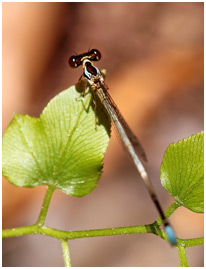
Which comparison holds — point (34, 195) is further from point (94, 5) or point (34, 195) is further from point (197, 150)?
point (197, 150)

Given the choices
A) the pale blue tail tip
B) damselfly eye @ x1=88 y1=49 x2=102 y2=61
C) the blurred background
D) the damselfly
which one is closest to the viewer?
the pale blue tail tip

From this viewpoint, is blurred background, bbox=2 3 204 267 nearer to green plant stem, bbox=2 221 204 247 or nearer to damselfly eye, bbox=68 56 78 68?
damselfly eye, bbox=68 56 78 68

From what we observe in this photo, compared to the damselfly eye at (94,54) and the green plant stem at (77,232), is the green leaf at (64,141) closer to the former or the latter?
the green plant stem at (77,232)

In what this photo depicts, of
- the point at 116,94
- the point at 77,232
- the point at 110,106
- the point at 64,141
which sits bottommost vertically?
the point at 77,232

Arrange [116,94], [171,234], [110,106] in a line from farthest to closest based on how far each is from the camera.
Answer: [116,94] → [110,106] → [171,234]

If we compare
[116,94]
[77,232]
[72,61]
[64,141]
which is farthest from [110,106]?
[116,94]

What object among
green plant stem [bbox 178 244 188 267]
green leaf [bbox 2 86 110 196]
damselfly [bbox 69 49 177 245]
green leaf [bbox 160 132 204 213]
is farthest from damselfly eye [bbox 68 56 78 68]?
green plant stem [bbox 178 244 188 267]

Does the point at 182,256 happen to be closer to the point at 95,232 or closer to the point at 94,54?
the point at 95,232
